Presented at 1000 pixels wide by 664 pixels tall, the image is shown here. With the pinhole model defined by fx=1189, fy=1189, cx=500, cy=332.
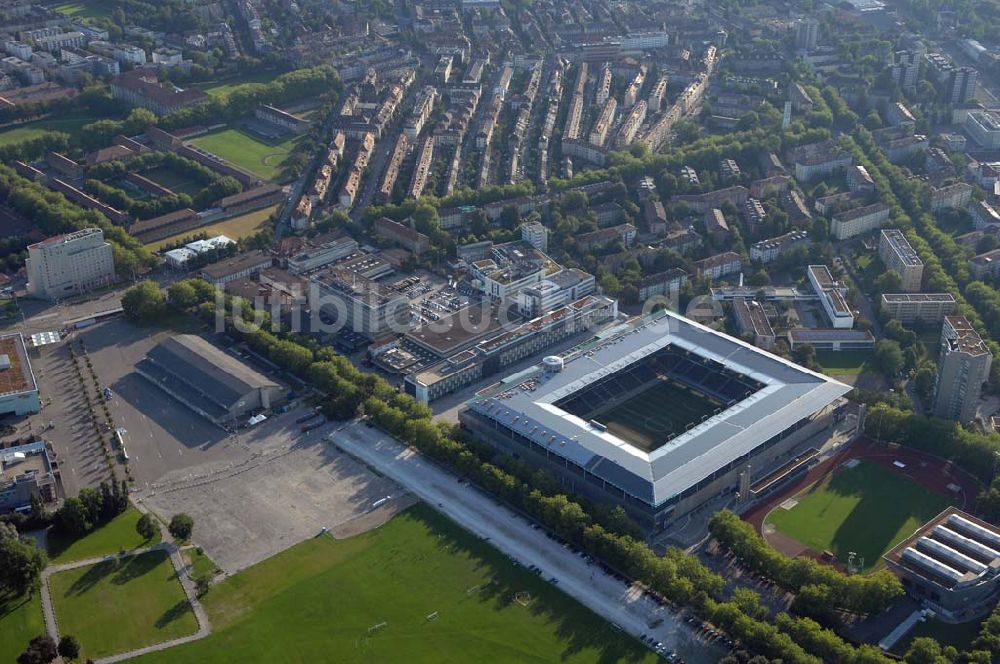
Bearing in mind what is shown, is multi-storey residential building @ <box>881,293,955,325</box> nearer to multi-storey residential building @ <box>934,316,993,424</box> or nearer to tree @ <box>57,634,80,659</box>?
multi-storey residential building @ <box>934,316,993,424</box>

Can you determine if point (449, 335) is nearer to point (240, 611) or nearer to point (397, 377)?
point (397, 377)

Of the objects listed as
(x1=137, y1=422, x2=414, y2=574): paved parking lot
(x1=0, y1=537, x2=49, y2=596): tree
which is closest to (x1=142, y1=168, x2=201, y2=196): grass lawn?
(x1=137, y1=422, x2=414, y2=574): paved parking lot

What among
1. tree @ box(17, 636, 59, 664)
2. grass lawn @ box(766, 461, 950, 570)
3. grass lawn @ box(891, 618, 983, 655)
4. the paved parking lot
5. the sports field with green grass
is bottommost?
the paved parking lot

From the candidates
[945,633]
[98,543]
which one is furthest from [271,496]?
[945,633]

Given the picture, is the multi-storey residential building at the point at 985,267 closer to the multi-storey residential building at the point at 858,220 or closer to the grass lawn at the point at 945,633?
the multi-storey residential building at the point at 858,220

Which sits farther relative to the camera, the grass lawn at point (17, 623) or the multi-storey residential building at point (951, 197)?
the multi-storey residential building at point (951, 197)

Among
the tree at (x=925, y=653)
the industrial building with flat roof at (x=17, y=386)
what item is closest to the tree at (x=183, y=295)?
the industrial building with flat roof at (x=17, y=386)

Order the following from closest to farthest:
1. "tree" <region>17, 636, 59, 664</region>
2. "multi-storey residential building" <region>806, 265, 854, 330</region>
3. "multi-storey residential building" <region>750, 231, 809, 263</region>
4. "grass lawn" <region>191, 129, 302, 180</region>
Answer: "tree" <region>17, 636, 59, 664</region>
"multi-storey residential building" <region>806, 265, 854, 330</region>
"multi-storey residential building" <region>750, 231, 809, 263</region>
"grass lawn" <region>191, 129, 302, 180</region>
